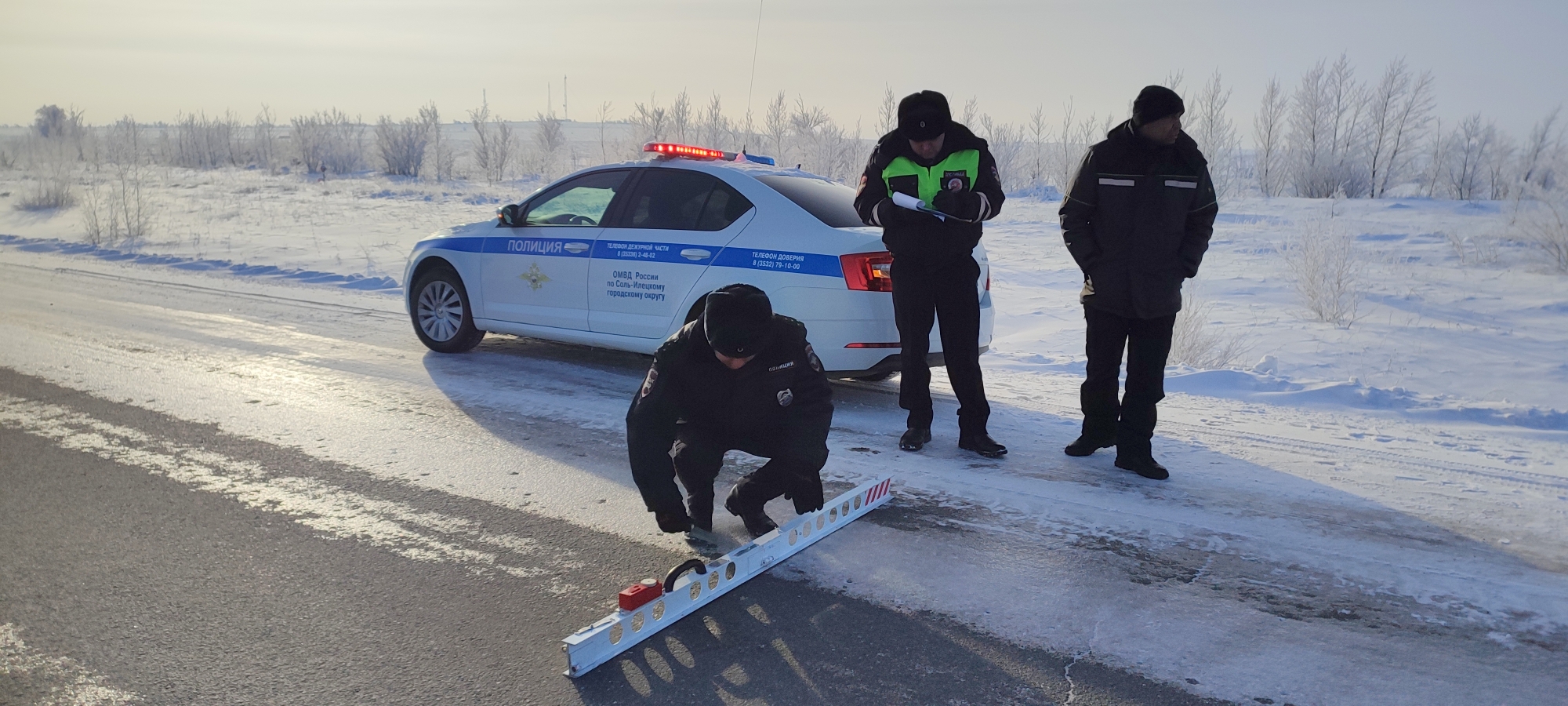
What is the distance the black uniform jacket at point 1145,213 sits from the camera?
4.81 metres

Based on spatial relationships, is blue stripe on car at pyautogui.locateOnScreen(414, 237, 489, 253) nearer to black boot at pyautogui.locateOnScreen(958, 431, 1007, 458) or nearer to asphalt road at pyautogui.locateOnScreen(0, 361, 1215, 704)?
asphalt road at pyautogui.locateOnScreen(0, 361, 1215, 704)

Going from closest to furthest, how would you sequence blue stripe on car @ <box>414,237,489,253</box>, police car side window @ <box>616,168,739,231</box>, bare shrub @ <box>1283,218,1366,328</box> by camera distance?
police car side window @ <box>616,168,739,231</box>, blue stripe on car @ <box>414,237,489,253</box>, bare shrub @ <box>1283,218,1366,328</box>

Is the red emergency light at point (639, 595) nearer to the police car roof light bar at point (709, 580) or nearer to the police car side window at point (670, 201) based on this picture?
the police car roof light bar at point (709, 580)

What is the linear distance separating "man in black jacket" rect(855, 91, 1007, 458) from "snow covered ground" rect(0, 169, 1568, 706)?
0.94 feet

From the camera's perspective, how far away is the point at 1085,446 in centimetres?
539

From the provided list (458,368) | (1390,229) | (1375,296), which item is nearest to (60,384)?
(458,368)

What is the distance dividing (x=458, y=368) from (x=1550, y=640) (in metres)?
6.48

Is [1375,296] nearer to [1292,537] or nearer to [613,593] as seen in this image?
[1292,537]

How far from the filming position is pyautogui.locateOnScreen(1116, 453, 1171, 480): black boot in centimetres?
498

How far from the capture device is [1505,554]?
4027 millimetres

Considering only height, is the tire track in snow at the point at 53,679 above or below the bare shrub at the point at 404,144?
below

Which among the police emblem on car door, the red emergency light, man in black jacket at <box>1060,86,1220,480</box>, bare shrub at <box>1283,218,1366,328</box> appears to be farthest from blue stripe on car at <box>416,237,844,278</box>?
bare shrub at <box>1283,218,1366,328</box>

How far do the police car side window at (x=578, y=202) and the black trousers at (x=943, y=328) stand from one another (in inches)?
103

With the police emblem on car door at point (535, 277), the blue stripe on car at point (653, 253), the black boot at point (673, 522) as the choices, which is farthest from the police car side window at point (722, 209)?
the black boot at point (673, 522)
